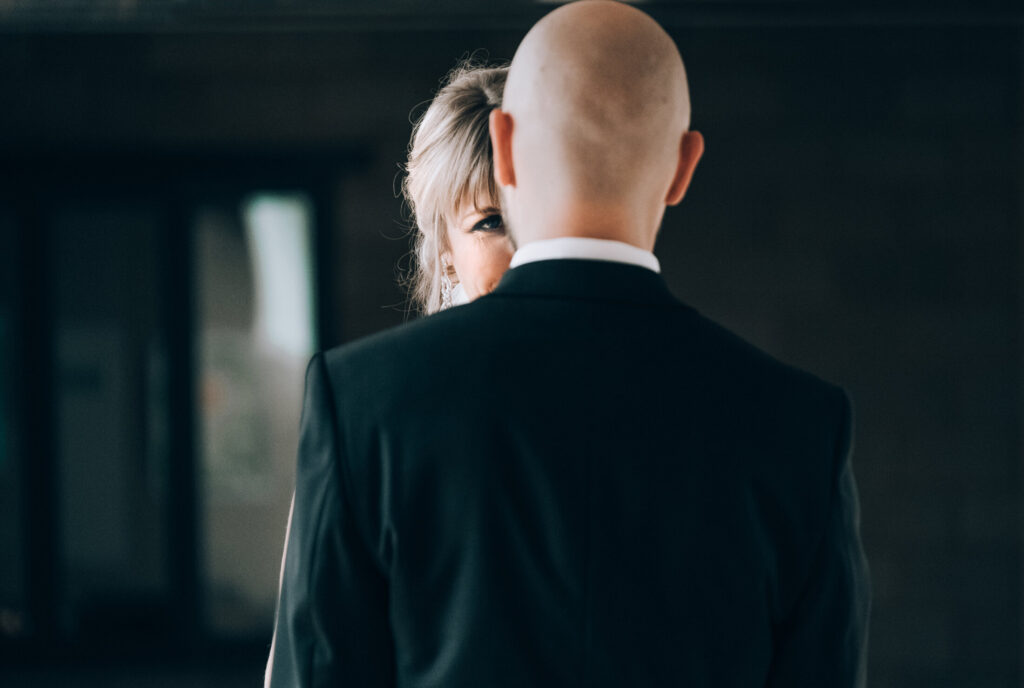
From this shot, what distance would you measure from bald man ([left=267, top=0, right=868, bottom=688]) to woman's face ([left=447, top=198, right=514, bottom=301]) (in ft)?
1.89

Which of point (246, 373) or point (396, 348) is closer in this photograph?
point (396, 348)

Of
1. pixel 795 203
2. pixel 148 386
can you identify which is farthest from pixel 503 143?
pixel 148 386

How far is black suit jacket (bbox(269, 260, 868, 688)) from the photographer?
70 cm

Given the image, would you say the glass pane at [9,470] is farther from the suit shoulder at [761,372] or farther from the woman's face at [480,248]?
the suit shoulder at [761,372]

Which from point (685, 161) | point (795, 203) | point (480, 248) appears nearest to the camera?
point (685, 161)

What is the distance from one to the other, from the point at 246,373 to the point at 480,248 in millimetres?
2946

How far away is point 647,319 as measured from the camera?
0.73m

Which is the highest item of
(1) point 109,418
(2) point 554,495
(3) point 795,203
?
(3) point 795,203

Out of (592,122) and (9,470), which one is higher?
(592,122)

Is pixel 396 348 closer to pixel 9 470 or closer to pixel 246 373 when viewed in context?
pixel 246 373

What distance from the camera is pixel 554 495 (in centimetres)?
70

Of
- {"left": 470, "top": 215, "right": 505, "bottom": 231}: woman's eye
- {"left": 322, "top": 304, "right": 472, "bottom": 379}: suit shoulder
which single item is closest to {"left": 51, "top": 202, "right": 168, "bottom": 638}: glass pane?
{"left": 470, "top": 215, "right": 505, "bottom": 231}: woman's eye

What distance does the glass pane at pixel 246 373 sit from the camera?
400cm

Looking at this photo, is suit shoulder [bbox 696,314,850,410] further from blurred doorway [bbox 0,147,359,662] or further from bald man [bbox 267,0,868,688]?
blurred doorway [bbox 0,147,359,662]
